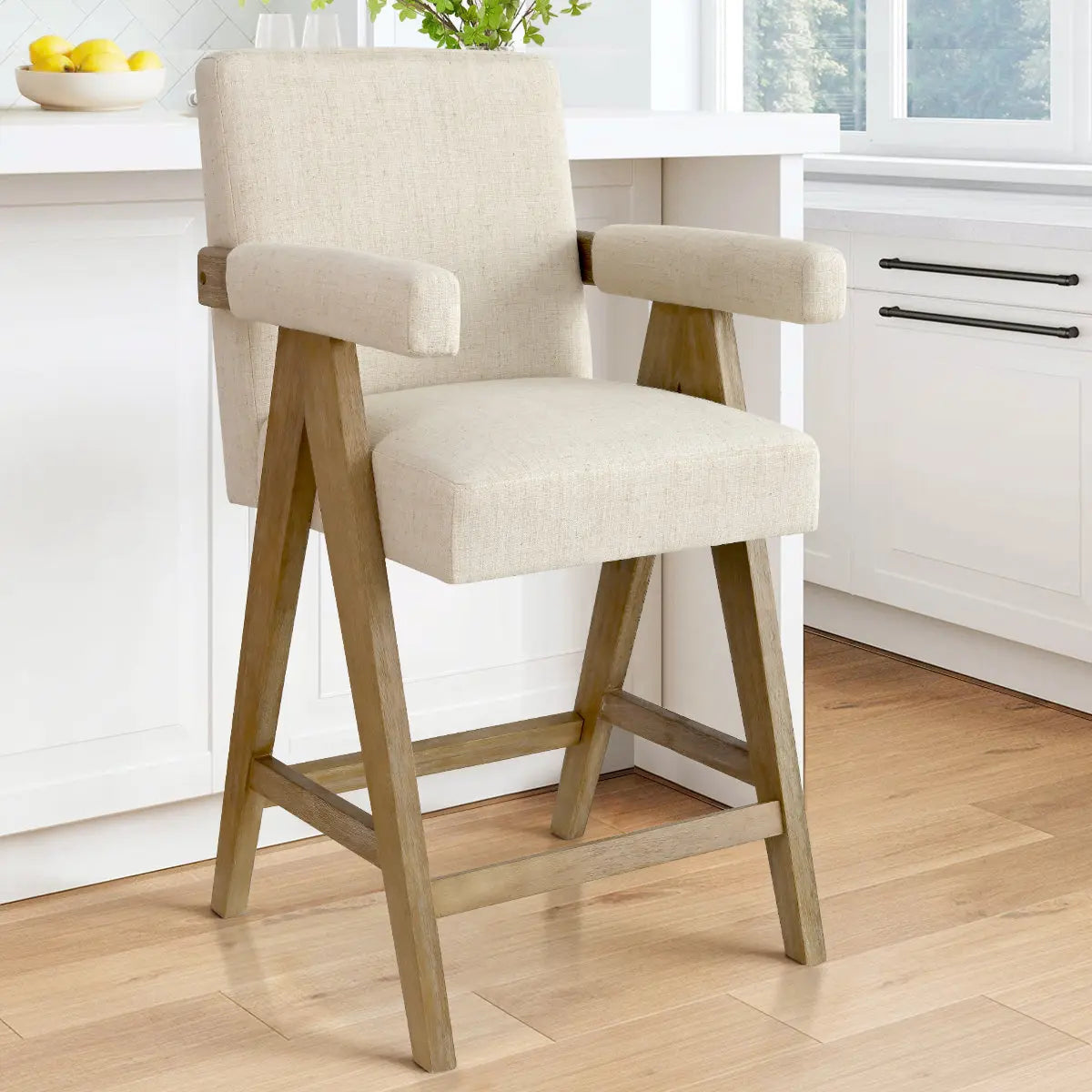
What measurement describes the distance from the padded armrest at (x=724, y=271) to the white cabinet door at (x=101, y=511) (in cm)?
56

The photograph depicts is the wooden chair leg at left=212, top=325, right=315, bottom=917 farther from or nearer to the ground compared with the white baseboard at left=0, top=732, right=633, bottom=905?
farther from the ground

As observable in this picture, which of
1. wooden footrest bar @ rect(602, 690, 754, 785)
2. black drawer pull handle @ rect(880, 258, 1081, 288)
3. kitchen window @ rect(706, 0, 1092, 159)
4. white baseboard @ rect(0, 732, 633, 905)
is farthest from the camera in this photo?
kitchen window @ rect(706, 0, 1092, 159)

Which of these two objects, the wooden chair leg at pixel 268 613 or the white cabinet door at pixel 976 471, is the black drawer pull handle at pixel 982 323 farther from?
the wooden chair leg at pixel 268 613

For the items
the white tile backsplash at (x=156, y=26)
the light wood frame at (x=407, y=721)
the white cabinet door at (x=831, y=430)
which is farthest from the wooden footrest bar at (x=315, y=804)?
the white tile backsplash at (x=156, y=26)

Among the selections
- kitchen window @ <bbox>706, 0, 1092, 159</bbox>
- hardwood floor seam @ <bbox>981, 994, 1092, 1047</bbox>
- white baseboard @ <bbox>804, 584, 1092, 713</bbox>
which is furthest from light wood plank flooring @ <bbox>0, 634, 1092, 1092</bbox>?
kitchen window @ <bbox>706, 0, 1092, 159</bbox>

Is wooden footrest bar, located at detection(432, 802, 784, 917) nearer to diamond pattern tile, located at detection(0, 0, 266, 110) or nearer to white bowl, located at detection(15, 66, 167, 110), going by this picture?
white bowl, located at detection(15, 66, 167, 110)

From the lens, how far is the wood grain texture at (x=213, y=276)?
192 centimetres

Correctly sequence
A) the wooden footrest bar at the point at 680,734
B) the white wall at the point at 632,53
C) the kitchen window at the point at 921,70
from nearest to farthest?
the wooden footrest bar at the point at 680,734, the kitchen window at the point at 921,70, the white wall at the point at 632,53

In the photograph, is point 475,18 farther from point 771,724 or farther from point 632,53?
point 632,53

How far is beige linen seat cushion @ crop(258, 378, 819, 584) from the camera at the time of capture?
1.69m

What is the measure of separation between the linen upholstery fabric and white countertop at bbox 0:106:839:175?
312 millimetres

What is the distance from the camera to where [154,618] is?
230 centimetres

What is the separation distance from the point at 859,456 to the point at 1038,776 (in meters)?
0.91

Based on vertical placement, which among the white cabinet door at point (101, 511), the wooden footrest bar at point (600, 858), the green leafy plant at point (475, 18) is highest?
the green leafy plant at point (475, 18)
